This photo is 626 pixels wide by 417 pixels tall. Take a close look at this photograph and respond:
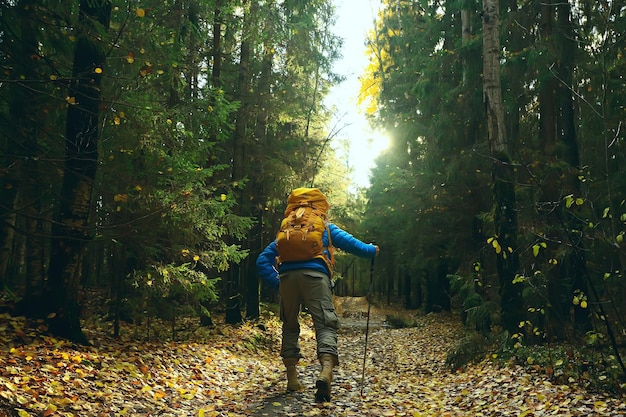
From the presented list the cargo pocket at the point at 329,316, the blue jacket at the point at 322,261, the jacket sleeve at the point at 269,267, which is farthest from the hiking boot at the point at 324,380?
the jacket sleeve at the point at 269,267

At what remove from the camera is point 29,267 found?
783cm

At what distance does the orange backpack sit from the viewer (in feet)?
17.9

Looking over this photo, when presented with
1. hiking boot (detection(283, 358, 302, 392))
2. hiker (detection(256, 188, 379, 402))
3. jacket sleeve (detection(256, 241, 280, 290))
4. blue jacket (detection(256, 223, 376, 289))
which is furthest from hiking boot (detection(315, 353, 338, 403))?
jacket sleeve (detection(256, 241, 280, 290))

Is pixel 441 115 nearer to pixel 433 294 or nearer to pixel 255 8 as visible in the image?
pixel 255 8

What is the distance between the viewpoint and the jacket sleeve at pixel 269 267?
234 inches

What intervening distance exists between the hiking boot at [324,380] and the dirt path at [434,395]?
104 millimetres

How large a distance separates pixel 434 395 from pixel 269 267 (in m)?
3.10

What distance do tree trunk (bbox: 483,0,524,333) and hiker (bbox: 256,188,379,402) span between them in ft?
14.8

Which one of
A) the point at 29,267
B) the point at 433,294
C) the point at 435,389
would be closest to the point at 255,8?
the point at 29,267

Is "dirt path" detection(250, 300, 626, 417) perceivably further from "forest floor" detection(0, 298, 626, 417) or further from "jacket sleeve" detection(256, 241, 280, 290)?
"jacket sleeve" detection(256, 241, 280, 290)

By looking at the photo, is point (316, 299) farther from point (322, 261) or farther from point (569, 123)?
point (569, 123)

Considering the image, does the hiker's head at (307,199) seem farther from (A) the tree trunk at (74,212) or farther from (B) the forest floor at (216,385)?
(A) the tree trunk at (74,212)

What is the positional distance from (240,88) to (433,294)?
15387 mm

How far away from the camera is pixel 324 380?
527cm
